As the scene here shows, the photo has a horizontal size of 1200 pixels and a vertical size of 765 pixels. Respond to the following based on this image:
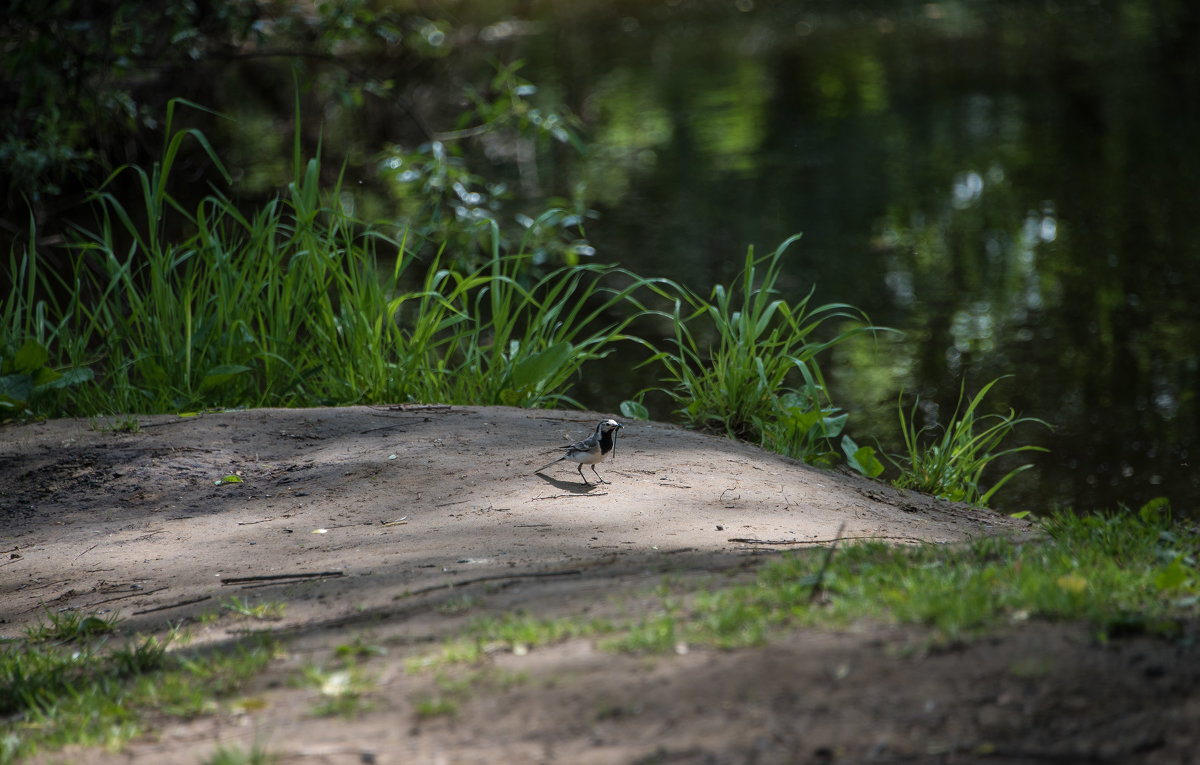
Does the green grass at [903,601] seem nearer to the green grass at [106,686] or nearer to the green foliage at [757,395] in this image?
the green grass at [106,686]

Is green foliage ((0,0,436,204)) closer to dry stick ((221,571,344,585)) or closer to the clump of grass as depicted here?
dry stick ((221,571,344,585))

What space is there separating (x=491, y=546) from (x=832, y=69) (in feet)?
49.4

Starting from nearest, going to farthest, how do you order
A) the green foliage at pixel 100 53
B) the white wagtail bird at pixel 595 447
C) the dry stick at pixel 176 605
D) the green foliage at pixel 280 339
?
the dry stick at pixel 176 605 < the white wagtail bird at pixel 595 447 < the green foliage at pixel 280 339 < the green foliage at pixel 100 53

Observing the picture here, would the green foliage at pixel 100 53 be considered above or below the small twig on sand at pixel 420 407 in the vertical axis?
above

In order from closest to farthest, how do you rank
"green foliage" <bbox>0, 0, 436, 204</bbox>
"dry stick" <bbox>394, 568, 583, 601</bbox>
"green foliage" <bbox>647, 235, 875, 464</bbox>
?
"dry stick" <bbox>394, 568, 583, 601</bbox>, "green foliage" <bbox>647, 235, 875, 464</bbox>, "green foliage" <bbox>0, 0, 436, 204</bbox>

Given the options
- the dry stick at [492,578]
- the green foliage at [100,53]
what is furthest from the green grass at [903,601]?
the green foliage at [100,53]

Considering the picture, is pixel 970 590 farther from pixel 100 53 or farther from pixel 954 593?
pixel 100 53

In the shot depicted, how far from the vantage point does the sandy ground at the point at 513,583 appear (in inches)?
72.2

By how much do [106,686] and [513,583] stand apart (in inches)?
36.7

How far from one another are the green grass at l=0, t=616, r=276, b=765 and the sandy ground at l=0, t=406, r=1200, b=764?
0.07m

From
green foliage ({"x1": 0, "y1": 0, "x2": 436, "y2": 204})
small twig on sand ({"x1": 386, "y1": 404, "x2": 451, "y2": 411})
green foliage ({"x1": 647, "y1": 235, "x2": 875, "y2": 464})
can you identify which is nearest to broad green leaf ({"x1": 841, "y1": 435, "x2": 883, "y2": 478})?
green foliage ({"x1": 647, "y1": 235, "x2": 875, "y2": 464})

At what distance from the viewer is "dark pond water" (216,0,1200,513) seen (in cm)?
654

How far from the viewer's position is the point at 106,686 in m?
2.30

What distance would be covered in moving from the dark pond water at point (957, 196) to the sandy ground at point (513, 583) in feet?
7.15
